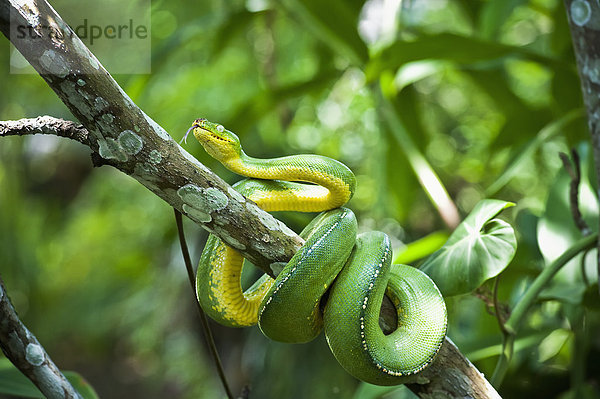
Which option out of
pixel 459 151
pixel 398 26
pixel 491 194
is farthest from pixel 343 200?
pixel 459 151

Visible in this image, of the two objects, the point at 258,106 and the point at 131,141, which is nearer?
the point at 131,141

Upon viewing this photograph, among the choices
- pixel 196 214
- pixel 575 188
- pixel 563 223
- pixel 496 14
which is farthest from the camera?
pixel 496 14

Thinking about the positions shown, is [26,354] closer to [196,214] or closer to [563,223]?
[196,214]

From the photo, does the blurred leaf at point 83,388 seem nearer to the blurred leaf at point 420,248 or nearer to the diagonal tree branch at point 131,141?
the diagonal tree branch at point 131,141

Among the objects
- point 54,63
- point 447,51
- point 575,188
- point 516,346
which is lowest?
point 516,346

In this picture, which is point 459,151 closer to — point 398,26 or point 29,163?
point 398,26

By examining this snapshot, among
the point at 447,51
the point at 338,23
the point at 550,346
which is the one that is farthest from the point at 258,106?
the point at 550,346

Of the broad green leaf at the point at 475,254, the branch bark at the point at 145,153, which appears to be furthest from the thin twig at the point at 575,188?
the branch bark at the point at 145,153
